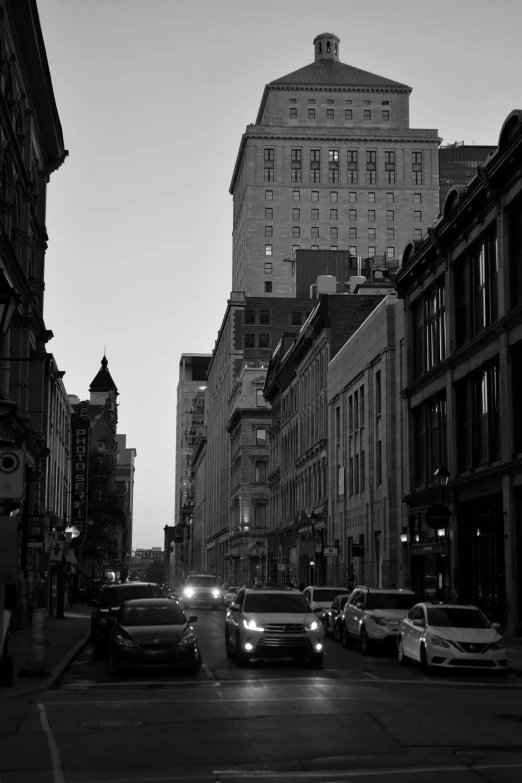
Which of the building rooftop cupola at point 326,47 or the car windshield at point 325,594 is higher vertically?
the building rooftop cupola at point 326,47

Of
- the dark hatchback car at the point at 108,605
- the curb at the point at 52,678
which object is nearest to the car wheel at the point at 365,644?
the dark hatchback car at the point at 108,605

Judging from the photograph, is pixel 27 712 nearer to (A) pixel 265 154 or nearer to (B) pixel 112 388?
(A) pixel 265 154

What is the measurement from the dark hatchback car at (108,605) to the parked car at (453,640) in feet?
24.0

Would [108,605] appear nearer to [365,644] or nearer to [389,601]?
[365,644]

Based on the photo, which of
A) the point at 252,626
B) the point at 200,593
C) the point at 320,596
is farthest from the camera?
the point at 200,593

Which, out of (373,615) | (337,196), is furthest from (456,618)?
(337,196)

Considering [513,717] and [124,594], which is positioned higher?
[124,594]

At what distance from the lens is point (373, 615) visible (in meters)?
29.5

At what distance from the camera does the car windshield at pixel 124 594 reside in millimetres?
29312

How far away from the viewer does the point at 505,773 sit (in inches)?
444

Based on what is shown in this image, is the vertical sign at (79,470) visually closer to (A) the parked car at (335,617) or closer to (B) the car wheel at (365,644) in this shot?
(A) the parked car at (335,617)

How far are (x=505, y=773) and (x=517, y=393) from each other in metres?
25.4

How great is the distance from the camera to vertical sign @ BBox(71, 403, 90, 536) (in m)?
65.2

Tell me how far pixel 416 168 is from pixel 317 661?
139478 millimetres
